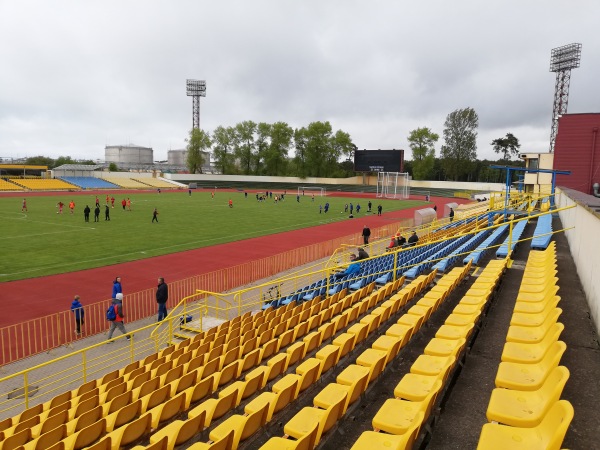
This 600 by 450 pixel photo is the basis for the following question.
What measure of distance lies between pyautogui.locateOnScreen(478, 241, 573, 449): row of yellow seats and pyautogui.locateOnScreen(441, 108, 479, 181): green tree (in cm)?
8806

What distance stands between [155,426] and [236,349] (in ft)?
8.26

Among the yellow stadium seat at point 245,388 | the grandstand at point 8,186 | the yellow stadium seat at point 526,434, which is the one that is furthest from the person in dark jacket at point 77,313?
the grandstand at point 8,186

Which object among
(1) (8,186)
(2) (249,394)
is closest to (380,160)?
(1) (8,186)

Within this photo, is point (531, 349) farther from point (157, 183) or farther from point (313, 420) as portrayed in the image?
point (157, 183)

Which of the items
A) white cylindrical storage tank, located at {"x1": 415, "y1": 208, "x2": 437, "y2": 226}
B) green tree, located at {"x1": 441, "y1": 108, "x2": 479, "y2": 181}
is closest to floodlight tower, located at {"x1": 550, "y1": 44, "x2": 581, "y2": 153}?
green tree, located at {"x1": 441, "y1": 108, "x2": 479, "y2": 181}

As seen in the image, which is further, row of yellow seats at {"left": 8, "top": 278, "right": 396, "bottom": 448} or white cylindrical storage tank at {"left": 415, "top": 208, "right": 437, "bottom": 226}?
white cylindrical storage tank at {"left": 415, "top": 208, "right": 437, "bottom": 226}

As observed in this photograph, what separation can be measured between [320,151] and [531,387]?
104 meters

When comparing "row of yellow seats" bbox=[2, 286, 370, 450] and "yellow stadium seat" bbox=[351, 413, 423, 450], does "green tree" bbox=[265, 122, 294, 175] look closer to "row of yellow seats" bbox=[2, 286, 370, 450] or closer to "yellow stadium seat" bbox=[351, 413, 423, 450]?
"row of yellow seats" bbox=[2, 286, 370, 450]

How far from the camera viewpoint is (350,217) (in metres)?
41.6

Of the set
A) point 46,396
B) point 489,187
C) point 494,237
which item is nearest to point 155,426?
point 46,396

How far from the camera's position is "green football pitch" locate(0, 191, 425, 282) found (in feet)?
68.0

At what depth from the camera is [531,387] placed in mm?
4594

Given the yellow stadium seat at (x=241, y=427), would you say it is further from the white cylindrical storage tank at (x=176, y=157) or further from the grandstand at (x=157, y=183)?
the white cylindrical storage tank at (x=176, y=157)

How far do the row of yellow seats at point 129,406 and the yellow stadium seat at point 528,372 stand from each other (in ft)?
13.6
